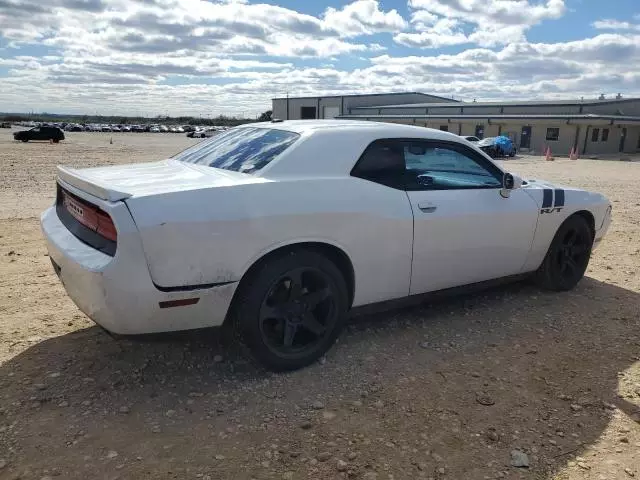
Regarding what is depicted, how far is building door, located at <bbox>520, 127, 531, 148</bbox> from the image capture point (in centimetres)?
4028

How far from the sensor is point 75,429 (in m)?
2.66

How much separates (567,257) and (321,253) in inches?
110

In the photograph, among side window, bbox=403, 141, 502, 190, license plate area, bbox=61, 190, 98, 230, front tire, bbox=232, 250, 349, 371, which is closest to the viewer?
license plate area, bbox=61, 190, 98, 230

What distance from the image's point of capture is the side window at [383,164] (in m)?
3.49

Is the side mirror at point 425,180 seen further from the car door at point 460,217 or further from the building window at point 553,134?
the building window at point 553,134

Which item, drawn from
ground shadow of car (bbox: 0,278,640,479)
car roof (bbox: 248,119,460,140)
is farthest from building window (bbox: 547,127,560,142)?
car roof (bbox: 248,119,460,140)

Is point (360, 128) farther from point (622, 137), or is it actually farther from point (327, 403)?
point (622, 137)

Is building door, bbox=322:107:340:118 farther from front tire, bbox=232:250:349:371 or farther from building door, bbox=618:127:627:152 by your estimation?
front tire, bbox=232:250:349:371

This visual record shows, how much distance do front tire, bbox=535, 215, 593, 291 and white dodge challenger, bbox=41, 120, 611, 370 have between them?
0.43 meters

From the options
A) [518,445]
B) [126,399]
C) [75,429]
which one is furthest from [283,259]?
[518,445]

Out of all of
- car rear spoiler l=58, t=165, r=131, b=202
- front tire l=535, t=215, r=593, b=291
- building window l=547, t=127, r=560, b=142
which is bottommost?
building window l=547, t=127, r=560, b=142

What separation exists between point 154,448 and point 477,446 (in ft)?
5.23

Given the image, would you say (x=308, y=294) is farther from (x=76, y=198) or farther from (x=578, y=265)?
(x=578, y=265)

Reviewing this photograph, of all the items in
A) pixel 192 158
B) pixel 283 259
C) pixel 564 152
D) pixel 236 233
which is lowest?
pixel 564 152
